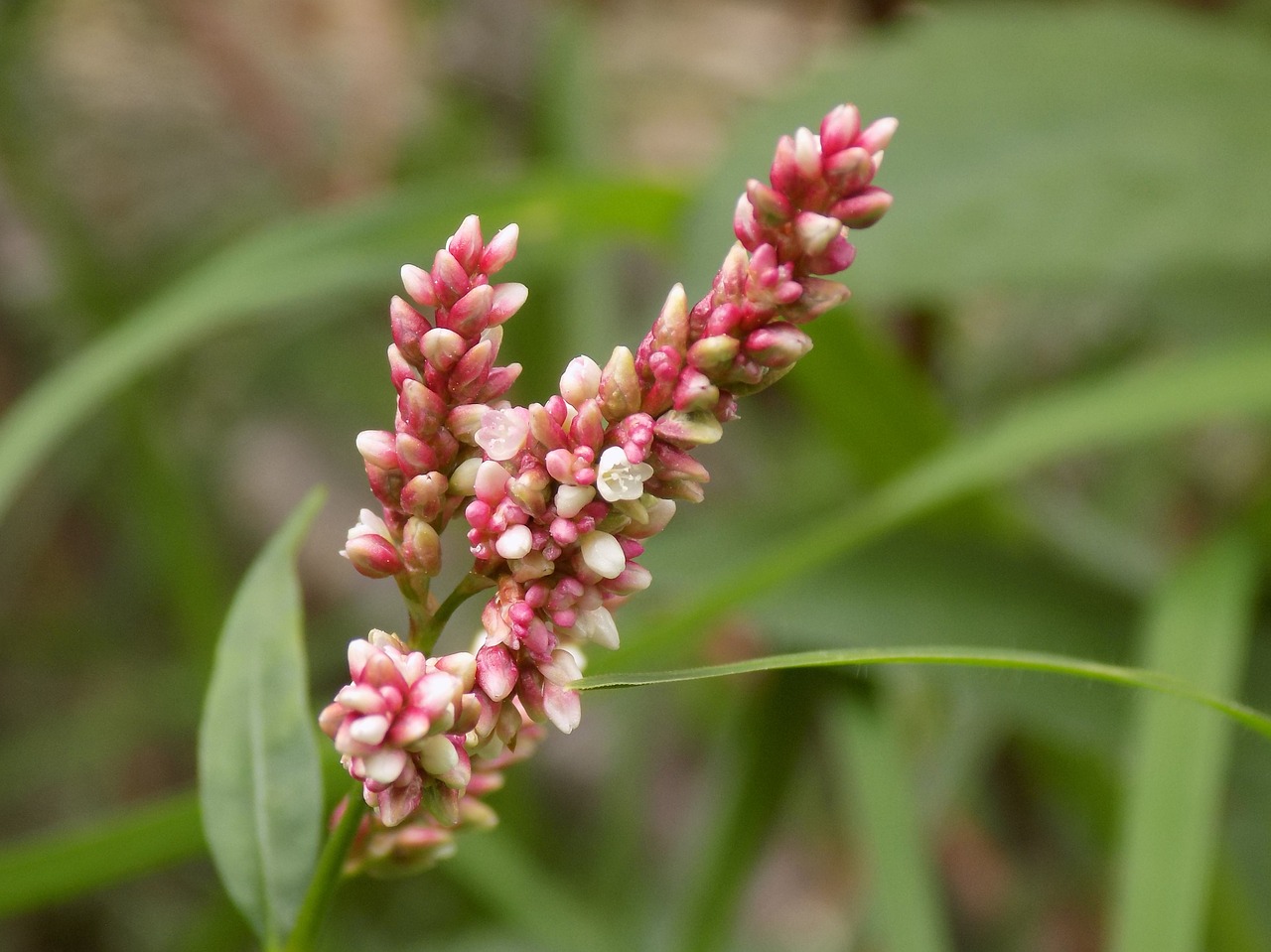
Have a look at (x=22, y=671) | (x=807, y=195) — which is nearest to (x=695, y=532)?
(x=807, y=195)

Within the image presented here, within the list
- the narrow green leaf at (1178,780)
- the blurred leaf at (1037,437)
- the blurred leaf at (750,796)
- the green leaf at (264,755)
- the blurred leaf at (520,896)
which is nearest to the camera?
the green leaf at (264,755)

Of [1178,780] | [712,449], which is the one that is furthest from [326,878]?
[712,449]

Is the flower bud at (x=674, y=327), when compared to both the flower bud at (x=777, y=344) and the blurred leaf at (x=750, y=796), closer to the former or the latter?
the flower bud at (x=777, y=344)

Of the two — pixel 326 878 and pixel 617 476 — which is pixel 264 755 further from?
pixel 617 476

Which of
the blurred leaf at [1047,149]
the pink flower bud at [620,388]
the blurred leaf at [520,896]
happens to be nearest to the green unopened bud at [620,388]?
the pink flower bud at [620,388]

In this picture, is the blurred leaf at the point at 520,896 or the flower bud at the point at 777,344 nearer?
the flower bud at the point at 777,344

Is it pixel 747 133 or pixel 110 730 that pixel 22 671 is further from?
pixel 747 133
